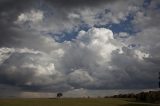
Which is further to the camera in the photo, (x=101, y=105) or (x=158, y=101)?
(x=158, y=101)

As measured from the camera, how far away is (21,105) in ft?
417

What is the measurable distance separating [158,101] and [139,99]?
2652 centimetres

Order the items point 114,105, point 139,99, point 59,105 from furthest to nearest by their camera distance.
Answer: point 139,99
point 114,105
point 59,105

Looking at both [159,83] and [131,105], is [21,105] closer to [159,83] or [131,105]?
[131,105]

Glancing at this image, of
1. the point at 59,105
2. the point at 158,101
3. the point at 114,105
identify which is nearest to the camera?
the point at 59,105

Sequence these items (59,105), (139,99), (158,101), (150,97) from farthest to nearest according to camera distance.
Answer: (139,99) < (150,97) < (158,101) < (59,105)

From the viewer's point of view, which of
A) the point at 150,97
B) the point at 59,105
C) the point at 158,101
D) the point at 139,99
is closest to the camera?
A: the point at 59,105

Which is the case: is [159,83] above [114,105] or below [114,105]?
above

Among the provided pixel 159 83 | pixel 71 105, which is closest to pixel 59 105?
pixel 71 105

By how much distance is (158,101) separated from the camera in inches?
6698

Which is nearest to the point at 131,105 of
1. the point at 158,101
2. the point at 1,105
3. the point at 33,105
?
the point at 158,101

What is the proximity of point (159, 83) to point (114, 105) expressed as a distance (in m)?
50.6

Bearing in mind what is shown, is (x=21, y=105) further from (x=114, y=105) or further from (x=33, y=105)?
(x=114, y=105)

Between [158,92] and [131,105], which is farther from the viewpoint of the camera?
[158,92]
